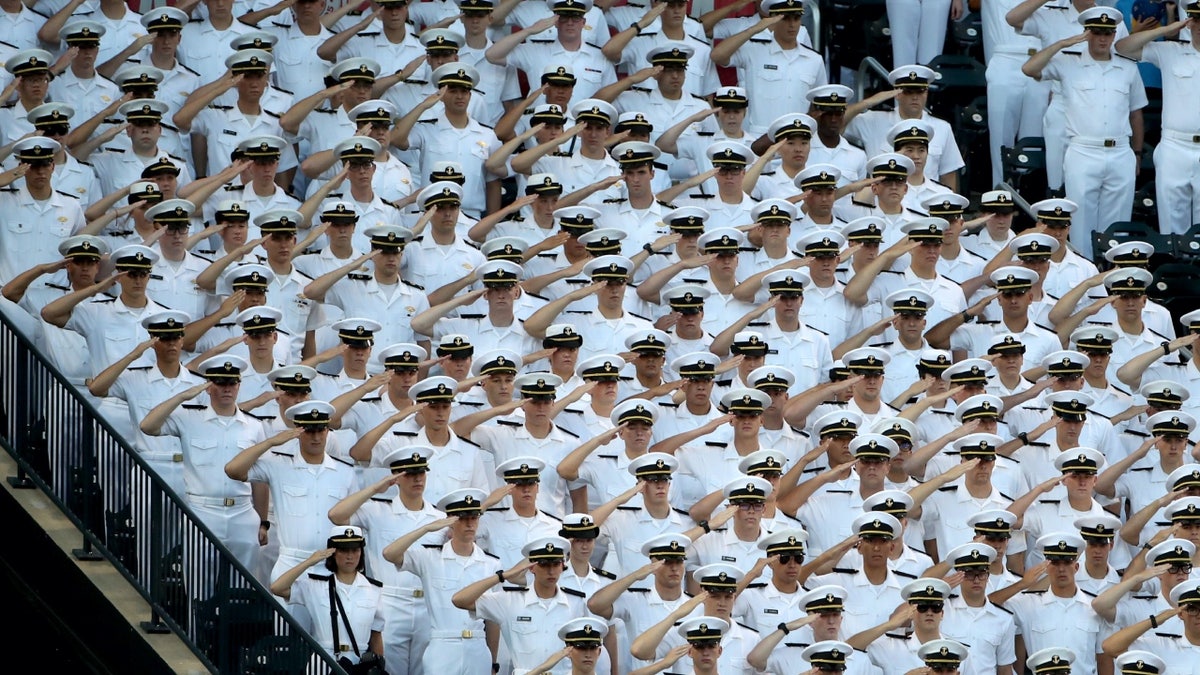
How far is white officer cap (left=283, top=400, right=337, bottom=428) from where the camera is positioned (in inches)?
625

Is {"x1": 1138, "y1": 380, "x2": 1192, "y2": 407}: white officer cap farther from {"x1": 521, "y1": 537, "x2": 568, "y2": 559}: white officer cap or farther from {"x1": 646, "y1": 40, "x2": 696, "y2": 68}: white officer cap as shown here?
{"x1": 521, "y1": 537, "x2": 568, "y2": 559}: white officer cap

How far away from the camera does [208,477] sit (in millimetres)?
16078

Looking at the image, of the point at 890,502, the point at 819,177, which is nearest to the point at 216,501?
the point at 890,502

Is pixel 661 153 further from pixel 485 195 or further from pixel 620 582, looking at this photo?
pixel 620 582

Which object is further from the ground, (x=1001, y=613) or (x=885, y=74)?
(x=885, y=74)

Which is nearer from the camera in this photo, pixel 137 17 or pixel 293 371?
pixel 293 371

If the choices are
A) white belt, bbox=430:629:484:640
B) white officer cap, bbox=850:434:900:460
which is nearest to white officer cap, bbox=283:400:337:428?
white belt, bbox=430:629:484:640

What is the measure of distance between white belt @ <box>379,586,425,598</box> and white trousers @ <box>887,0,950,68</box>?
6.88 metres

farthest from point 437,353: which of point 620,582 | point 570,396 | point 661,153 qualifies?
point 661,153

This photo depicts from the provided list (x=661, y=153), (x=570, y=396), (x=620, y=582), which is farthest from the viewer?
(x=661, y=153)

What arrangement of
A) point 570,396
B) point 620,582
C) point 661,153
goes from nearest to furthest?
1. point 620,582
2. point 570,396
3. point 661,153

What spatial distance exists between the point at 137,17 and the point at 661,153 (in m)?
3.74

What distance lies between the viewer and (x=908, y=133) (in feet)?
61.6

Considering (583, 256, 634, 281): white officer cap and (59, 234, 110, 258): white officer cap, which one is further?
(583, 256, 634, 281): white officer cap
